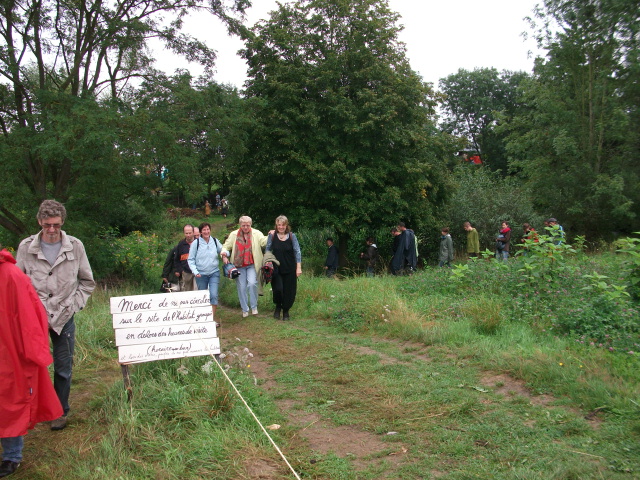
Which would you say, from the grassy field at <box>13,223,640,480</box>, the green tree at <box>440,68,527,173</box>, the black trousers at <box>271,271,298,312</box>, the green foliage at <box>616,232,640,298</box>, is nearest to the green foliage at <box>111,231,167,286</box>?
the black trousers at <box>271,271,298,312</box>

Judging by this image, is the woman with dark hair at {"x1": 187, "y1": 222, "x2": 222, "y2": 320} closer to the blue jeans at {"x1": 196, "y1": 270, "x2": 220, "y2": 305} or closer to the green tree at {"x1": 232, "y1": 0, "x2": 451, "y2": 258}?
the blue jeans at {"x1": 196, "y1": 270, "x2": 220, "y2": 305}

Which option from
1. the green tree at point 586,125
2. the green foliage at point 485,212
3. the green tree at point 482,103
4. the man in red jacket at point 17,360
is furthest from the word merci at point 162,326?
the green tree at point 482,103

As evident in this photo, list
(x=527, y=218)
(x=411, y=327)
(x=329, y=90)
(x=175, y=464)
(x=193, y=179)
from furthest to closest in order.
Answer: (x=527, y=218), (x=329, y=90), (x=193, y=179), (x=411, y=327), (x=175, y=464)

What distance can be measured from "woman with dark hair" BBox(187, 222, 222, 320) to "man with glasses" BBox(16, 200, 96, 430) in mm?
3831

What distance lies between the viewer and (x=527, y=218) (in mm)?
21156

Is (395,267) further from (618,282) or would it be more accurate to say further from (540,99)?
(540,99)

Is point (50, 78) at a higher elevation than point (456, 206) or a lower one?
higher

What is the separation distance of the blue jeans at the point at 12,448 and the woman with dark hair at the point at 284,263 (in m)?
5.19

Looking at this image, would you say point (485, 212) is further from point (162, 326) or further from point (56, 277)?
point (56, 277)

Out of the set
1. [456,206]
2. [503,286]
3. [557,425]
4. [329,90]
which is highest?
[329,90]

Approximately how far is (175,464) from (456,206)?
1944cm

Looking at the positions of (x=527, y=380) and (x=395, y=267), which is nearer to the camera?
(x=527, y=380)

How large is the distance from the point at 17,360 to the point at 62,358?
0.83 meters

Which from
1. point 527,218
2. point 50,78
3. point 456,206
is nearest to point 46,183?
point 50,78
